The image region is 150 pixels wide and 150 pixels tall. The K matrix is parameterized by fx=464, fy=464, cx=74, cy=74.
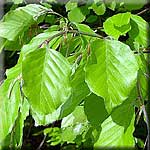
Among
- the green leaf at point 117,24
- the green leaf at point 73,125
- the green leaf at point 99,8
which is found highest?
the green leaf at point 117,24

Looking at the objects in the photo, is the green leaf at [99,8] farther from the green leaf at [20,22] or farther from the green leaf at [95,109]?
the green leaf at [95,109]

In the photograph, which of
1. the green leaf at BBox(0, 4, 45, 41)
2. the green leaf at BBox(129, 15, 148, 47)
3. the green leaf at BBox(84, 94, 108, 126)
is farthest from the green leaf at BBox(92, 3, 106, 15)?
the green leaf at BBox(84, 94, 108, 126)

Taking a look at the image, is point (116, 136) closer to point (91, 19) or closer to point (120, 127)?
point (120, 127)

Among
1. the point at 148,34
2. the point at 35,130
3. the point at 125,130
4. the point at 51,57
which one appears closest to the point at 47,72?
the point at 51,57

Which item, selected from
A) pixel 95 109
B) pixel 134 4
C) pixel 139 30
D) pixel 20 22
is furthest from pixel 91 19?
pixel 95 109

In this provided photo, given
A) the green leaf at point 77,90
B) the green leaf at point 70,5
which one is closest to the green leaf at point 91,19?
the green leaf at point 70,5

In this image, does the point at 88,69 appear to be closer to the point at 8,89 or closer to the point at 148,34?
the point at 8,89
